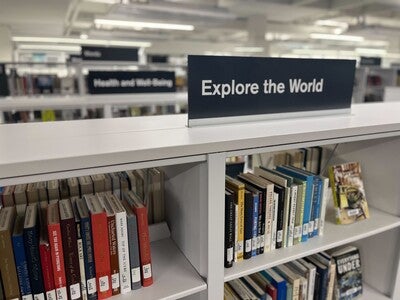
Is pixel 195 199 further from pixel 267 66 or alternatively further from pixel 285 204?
pixel 267 66

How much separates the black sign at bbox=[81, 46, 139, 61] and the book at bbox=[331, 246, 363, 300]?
4031 mm

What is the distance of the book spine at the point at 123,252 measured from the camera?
80cm

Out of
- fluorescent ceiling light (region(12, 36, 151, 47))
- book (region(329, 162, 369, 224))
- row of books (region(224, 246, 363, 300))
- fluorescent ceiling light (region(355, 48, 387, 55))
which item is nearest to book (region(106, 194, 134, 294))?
row of books (region(224, 246, 363, 300))

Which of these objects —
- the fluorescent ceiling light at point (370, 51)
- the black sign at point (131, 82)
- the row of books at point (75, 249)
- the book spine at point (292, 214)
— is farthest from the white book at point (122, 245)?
the fluorescent ceiling light at point (370, 51)

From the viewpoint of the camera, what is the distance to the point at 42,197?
3.13ft

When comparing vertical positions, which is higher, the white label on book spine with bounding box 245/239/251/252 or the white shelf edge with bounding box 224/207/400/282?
the white label on book spine with bounding box 245/239/251/252

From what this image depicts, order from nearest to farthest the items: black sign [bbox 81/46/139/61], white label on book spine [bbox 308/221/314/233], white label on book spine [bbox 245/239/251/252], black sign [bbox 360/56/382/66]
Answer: white label on book spine [bbox 245/239/251/252]
white label on book spine [bbox 308/221/314/233]
black sign [bbox 81/46/139/61]
black sign [bbox 360/56/382/66]

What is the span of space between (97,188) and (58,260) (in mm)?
302

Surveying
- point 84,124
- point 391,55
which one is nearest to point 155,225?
point 84,124

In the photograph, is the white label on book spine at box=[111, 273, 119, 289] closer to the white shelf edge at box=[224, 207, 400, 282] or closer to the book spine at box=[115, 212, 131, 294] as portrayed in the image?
the book spine at box=[115, 212, 131, 294]

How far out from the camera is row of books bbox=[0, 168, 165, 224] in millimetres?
930

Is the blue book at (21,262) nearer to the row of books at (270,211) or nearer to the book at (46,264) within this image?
the book at (46,264)

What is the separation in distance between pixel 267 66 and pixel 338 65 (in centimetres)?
32

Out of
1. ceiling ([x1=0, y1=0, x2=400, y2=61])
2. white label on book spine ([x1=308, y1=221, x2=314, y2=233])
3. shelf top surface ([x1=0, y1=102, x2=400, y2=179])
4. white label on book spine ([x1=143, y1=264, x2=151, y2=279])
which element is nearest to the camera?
shelf top surface ([x1=0, y1=102, x2=400, y2=179])
